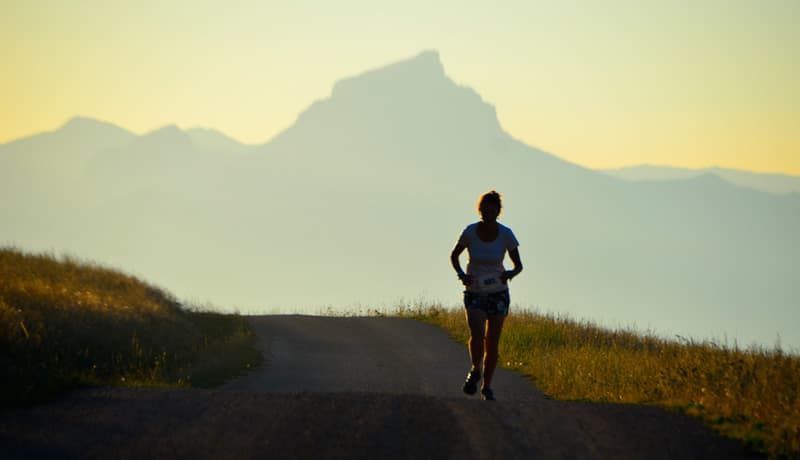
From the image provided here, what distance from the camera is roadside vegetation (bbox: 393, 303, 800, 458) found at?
404 inches

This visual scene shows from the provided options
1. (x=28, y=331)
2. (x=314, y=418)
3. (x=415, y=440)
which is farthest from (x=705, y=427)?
(x=28, y=331)

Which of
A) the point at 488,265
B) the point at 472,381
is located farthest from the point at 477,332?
the point at 488,265

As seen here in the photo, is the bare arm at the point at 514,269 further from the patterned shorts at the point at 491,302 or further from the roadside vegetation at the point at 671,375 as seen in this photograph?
the roadside vegetation at the point at 671,375

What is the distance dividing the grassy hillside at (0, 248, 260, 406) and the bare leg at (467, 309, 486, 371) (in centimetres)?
442

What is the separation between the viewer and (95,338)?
1747cm

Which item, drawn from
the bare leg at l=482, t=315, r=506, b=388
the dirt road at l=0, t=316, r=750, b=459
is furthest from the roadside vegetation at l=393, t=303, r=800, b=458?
the bare leg at l=482, t=315, r=506, b=388

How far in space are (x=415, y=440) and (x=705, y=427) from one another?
2947 mm

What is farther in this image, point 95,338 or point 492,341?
point 95,338

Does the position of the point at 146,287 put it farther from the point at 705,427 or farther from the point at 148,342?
the point at 705,427

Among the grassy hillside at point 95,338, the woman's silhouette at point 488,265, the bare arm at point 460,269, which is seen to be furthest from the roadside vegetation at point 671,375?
the grassy hillside at point 95,338

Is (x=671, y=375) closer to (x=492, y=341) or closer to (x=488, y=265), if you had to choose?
(x=492, y=341)

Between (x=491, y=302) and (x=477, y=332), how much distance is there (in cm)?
49

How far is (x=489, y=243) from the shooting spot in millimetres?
12484

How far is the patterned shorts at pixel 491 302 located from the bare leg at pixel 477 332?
8 centimetres
